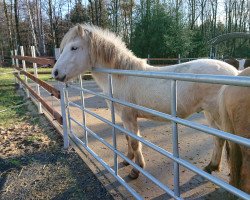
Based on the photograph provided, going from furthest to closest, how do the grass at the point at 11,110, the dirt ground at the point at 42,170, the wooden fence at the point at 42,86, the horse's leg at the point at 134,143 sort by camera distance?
the grass at the point at 11,110 < the wooden fence at the point at 42,86 < the horse's leg at the point at 134,143 < the dirt ground at the point at 42,170

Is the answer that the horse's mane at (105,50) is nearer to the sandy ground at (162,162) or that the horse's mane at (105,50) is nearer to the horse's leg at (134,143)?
the horse's leg at (134,143)

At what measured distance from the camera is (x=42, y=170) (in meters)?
3.66

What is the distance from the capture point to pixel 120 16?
32094mm

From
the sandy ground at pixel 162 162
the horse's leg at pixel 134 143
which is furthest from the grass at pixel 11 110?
the horse's leg at pixel 134 143

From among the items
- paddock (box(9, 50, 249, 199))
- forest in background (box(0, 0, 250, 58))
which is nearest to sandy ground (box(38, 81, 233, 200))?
paddock (box(9, 50, 249, 199))

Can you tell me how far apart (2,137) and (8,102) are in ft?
11.9

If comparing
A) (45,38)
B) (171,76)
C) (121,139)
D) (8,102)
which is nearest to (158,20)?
(45,38)

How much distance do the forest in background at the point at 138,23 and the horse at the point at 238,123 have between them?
2200 cm

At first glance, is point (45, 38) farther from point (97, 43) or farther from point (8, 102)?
point (97, 43)

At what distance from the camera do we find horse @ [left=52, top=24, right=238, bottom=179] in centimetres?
333

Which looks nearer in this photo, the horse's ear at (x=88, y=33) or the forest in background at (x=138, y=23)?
the horse's ear at (x=88, y=33)

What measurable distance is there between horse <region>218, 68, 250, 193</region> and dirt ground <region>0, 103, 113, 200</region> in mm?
1588

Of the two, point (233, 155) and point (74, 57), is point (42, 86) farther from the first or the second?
point (233, 155)

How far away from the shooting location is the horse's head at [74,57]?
3535 millimetres
